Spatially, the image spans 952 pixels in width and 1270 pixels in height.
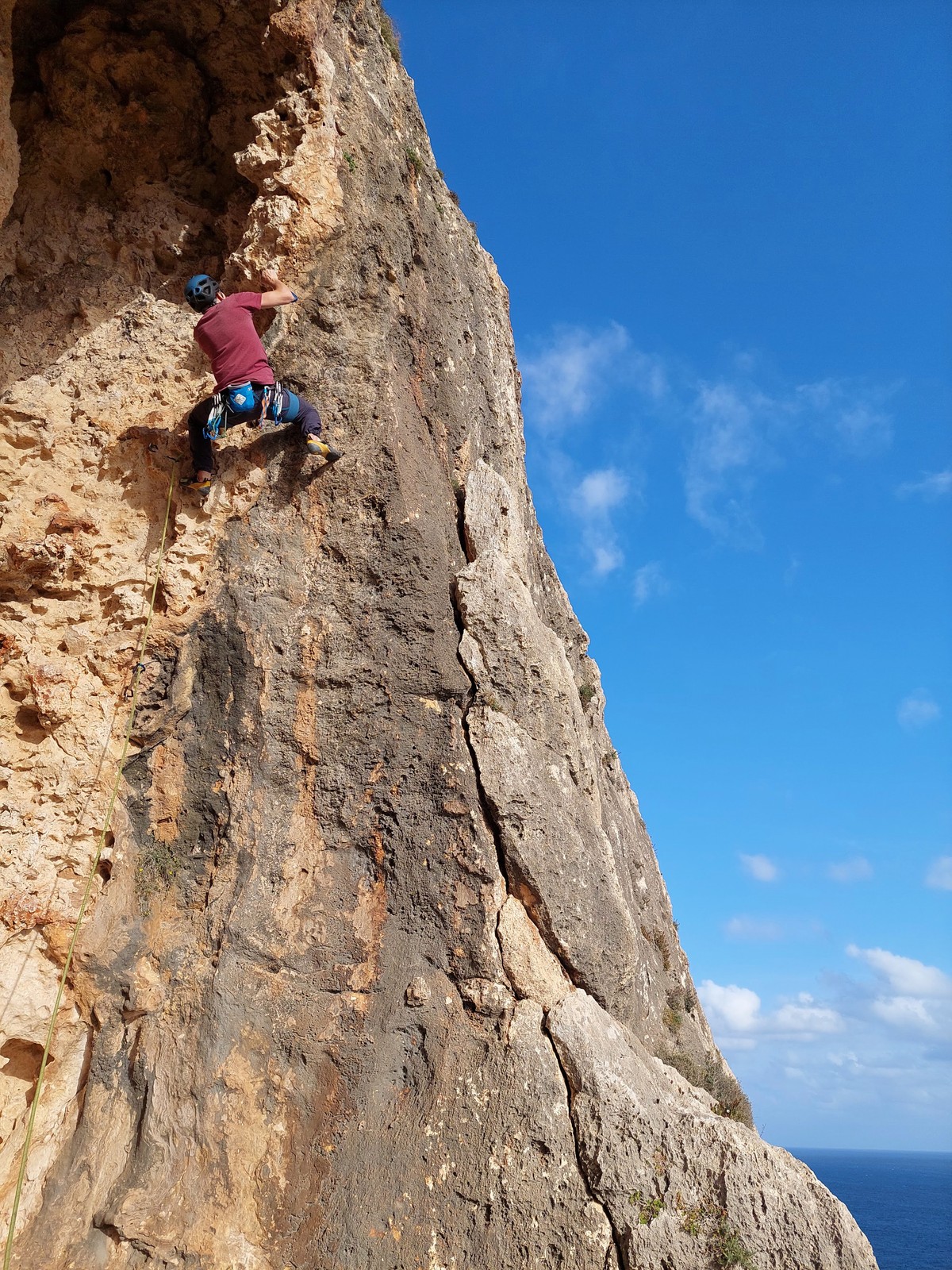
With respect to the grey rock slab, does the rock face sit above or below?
above

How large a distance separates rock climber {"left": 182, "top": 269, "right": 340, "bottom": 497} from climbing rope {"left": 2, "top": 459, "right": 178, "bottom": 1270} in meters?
0.54

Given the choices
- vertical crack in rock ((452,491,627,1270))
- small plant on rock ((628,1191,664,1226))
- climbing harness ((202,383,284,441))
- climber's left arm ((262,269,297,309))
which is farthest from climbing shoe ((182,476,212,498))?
small plant on rock ((628,1191,664,1226))

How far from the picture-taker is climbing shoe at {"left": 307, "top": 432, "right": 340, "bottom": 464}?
7.46m

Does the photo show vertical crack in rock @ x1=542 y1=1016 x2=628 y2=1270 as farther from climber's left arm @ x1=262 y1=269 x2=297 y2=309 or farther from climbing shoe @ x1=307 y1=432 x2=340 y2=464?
climber's left arm @ x1=262 y1=269 x2=297 y2=309

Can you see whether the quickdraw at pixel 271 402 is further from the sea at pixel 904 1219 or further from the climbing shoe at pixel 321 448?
the sea at pixel 904 1219

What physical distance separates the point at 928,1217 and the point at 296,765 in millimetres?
159851

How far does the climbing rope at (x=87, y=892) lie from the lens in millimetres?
5523

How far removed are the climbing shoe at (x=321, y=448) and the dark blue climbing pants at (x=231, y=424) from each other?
5cm

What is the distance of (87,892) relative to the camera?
21.2 ft

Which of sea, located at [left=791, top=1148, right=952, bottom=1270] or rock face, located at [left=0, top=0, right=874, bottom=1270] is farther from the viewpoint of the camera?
sea, located at [left=791, top=1148, right=952, bottom=1270]

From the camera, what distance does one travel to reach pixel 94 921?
650cm

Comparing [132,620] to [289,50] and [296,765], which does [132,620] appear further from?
[289,50]

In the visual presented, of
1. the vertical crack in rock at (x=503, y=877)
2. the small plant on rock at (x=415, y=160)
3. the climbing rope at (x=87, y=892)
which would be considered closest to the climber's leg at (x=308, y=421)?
the climbing rope at (x=87, y=892)

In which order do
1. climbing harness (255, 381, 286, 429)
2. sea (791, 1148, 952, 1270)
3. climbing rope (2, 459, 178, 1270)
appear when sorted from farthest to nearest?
sea (791, 1148, 952, 1270) < climbing harness (255, 381, 286, 429) < climbing rope (2, 459, 178, 1270)
